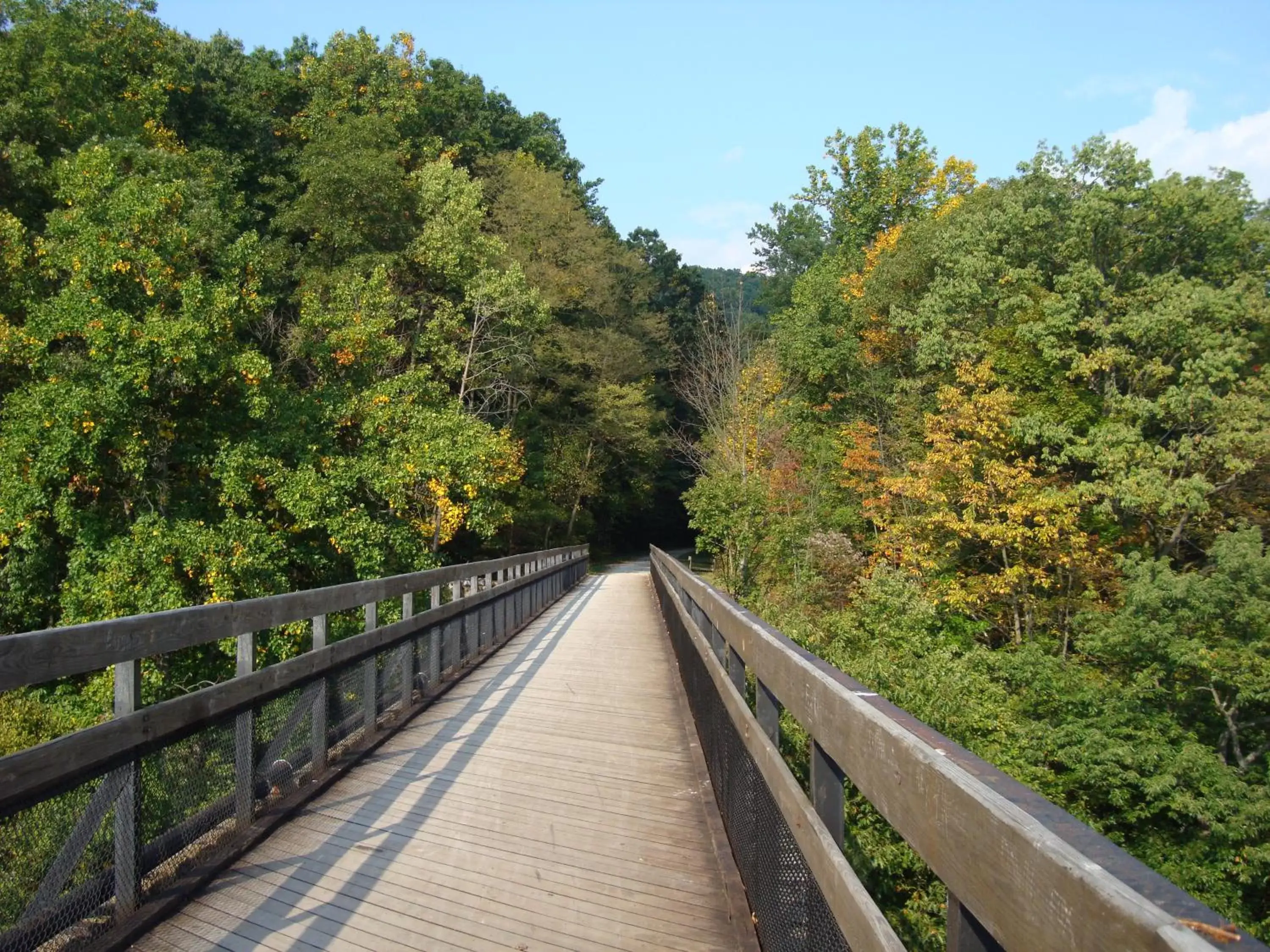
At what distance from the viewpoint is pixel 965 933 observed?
5.25ft

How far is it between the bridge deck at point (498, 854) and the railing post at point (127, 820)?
19cm

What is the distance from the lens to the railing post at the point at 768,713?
141 inches

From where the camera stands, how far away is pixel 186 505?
15109mm

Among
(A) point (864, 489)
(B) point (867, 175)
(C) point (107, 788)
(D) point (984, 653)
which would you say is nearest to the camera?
(C) point (107, 788)

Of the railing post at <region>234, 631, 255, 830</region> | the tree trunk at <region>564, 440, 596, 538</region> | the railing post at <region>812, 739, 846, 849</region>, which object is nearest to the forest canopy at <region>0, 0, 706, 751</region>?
the tree trunk at <region>564, 440, 596, 538</region>

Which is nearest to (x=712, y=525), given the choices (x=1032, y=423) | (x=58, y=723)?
(x=1032, y=423)

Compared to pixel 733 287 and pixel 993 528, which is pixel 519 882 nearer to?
pixel 993 528

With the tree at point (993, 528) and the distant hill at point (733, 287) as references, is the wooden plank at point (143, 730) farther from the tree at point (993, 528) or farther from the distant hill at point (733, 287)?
the distant hill at point (733, 287)

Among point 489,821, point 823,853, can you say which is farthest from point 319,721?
point 823,853

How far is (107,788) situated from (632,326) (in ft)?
158

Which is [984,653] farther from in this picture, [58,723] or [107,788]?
[107,788]

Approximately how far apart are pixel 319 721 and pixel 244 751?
2.89ft

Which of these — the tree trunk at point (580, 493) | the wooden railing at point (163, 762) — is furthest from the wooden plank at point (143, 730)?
the tree trunk at point (580, 493)

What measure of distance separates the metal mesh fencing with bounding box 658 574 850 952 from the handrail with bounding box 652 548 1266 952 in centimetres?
31
